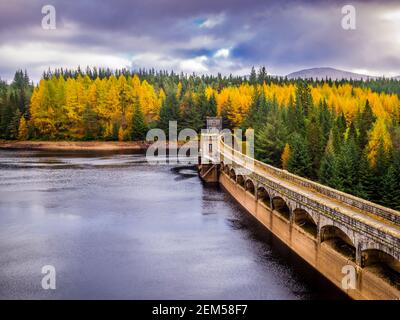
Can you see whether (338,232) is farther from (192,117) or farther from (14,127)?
(14,127)

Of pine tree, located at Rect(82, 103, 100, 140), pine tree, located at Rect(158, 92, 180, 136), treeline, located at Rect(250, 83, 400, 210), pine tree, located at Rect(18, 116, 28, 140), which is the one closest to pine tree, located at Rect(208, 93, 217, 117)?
pine tree, located at Rect(158, 92, 180, 136)

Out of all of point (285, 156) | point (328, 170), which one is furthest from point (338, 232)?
point (285, 156)

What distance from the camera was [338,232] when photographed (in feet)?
111

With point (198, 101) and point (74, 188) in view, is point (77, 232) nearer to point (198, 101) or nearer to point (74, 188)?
point (74, 188)

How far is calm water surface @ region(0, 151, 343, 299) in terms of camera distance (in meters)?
29.7

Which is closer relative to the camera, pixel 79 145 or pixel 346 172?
pixel 346 172

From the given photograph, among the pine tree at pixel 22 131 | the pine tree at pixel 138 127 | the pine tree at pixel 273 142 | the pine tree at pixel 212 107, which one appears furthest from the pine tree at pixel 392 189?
the pine tree at pixel 22 131

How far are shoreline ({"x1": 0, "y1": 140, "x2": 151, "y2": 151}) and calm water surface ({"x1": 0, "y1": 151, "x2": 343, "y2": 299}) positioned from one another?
5735 centimetres

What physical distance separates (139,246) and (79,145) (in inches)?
3702

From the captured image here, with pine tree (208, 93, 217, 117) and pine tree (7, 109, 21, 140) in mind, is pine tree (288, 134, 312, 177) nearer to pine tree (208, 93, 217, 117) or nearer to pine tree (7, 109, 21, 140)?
pine tree (208, 93, 217, 117)

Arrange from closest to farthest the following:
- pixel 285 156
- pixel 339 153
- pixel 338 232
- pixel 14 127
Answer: pixel 338 232 → pixel 339 153 → pixel 285 156 → pixel 14 127

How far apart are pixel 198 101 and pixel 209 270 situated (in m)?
107

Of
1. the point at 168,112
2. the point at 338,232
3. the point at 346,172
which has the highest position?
the point at 168,112
